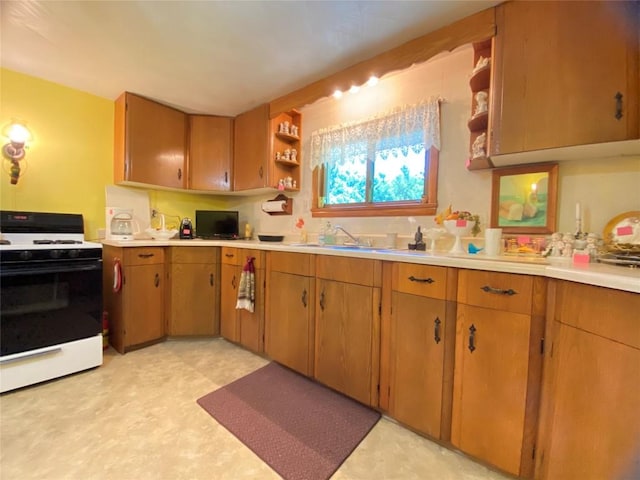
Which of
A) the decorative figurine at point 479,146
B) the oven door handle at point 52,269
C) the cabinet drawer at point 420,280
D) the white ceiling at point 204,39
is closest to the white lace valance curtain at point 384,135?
the decorative figurine at point 479,146

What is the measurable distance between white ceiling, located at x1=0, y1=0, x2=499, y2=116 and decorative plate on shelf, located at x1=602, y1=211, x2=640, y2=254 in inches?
50.3

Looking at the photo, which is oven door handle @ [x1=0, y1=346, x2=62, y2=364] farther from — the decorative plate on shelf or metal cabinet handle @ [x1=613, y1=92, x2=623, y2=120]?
metal cabinet handle @ [x1=613, y1=92, x2=623, y2=120]

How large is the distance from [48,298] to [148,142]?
154 centimetres

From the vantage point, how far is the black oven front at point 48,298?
165cm

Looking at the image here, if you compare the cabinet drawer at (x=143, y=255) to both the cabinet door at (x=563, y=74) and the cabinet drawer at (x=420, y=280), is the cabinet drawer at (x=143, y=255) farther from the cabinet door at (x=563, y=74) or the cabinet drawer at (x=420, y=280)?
the cabinet door at (x=563, y=74)

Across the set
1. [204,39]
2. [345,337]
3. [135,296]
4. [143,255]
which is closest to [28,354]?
[135,296]

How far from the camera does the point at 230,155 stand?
2949 millimetres

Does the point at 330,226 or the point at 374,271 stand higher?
the point at 330,226

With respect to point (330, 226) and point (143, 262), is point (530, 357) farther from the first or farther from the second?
point (143, 262)

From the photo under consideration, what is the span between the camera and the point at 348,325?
1.64 m

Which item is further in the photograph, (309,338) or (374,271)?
(309,338)

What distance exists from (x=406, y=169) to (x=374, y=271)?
0.99 metres

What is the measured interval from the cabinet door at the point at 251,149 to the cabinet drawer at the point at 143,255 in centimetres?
102

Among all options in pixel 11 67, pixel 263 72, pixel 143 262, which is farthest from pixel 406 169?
pixel 11 67
